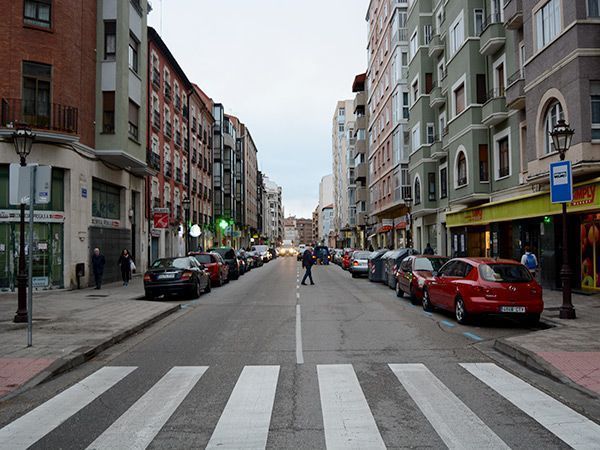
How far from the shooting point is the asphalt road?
15.6 ft

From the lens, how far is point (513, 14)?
20062mm

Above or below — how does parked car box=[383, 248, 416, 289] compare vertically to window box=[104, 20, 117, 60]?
below

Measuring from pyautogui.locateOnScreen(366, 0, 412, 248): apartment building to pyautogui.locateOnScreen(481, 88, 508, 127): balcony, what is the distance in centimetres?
1209

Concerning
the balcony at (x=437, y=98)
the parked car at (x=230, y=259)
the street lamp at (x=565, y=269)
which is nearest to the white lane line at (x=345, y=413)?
the street lamp at (x=565, y=269)

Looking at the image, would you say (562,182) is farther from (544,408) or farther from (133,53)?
(133,53)

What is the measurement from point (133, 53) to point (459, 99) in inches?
617

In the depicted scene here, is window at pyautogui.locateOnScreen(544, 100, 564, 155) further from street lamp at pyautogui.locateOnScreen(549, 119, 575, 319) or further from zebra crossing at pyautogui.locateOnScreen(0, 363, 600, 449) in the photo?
zebra crossing at pyautogui.locateOnScreen(0, 363, 600, 449)

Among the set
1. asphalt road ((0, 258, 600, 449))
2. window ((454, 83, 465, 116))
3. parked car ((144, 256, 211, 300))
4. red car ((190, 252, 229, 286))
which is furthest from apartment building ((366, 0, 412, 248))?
asphalt road ((0, 258, 600, 449))

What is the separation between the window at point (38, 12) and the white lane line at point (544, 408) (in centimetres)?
1922

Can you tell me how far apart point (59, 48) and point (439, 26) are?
2045 cm

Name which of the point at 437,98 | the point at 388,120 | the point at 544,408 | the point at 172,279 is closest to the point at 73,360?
the point at 544,408

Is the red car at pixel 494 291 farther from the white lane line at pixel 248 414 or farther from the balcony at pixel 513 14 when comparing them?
the balcony at pixel 513 14

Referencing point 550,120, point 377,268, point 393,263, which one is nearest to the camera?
point 550,120

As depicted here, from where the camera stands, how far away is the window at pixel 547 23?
16.7 meters
